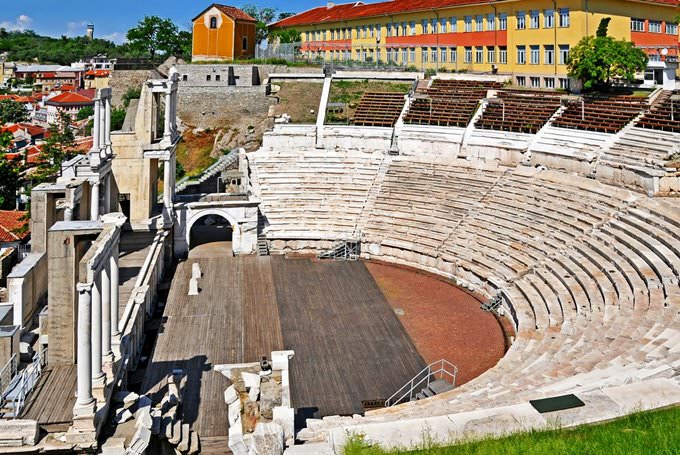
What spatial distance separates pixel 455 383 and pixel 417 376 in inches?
36.7

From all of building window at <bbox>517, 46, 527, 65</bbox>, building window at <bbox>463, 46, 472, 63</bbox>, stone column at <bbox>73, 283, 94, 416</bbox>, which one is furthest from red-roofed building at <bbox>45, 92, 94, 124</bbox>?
stone column at <bbox>73, 283, 94, 416</bbox>

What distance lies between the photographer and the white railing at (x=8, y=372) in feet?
42.1

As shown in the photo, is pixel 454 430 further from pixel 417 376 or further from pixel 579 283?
pixel 579 283

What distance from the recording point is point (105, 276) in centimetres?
1298

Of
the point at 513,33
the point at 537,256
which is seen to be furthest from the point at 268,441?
the point at 513,33

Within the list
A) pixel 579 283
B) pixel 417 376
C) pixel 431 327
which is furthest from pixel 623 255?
pixel 417 376

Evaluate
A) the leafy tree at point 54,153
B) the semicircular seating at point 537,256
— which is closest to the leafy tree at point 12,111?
the leafy tree at point 54,153

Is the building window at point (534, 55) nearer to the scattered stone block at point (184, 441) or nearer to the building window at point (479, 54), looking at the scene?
the building window at point (479, 54)

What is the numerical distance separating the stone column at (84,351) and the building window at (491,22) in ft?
121

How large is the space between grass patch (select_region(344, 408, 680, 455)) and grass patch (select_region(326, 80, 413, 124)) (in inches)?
1184

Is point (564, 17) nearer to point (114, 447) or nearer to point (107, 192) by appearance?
point (107, 192)

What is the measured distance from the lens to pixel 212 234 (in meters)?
30.9

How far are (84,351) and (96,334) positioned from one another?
1.46 feet

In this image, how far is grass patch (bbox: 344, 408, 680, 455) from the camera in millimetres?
8148
